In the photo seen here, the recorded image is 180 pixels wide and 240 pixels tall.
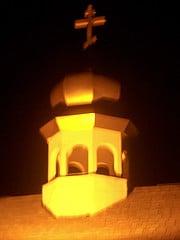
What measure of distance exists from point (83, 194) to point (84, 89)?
2176 millimetres

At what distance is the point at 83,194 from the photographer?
18812mm

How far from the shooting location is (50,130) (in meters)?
20.0

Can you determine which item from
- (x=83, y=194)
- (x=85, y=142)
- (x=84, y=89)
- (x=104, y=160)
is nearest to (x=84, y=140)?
(x=85, y=142)

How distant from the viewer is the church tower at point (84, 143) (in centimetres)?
1883

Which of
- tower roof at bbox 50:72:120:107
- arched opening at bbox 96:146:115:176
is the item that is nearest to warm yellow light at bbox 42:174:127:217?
arched opening at bbox 96:146:115:176

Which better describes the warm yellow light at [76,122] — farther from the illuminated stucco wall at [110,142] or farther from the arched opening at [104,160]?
the arched opening at [104,160]

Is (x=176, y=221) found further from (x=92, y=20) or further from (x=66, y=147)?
(x=92, y=20)

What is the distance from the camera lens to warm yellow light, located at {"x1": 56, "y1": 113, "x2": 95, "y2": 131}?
19.3 m

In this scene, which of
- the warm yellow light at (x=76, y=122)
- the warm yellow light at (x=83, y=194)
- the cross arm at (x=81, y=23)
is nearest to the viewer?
the warm yellow light at (x=83, y=194)

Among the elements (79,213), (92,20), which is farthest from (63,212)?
(92,20)

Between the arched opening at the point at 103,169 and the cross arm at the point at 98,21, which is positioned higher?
the cross arm at the point at 98,21

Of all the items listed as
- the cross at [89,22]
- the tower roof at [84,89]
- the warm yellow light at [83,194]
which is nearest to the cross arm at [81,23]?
the cross at [89,22]

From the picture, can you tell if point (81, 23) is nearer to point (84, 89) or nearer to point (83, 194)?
point (84, 89)

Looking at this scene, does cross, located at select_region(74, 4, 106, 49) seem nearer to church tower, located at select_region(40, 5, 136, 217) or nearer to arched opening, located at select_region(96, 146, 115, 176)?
church tower, located at select_region(40, 5, 136, 217)
